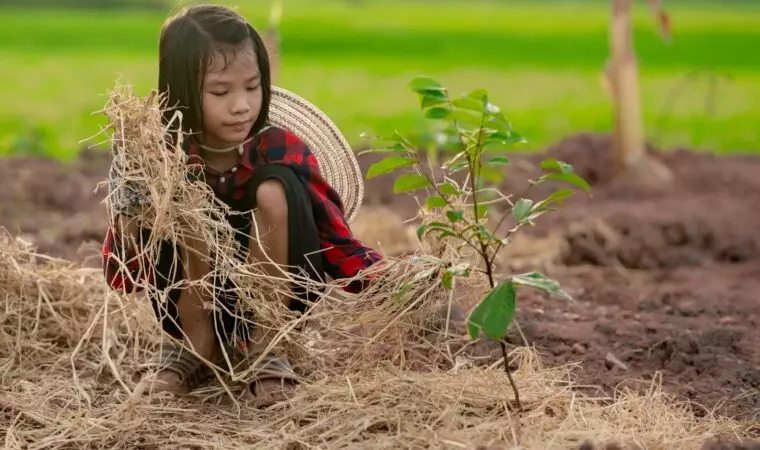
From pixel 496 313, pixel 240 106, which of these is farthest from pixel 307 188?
pixel 496 313

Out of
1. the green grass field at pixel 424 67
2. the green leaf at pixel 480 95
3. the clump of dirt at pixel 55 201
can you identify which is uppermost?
the green leaf at pixel 480 95

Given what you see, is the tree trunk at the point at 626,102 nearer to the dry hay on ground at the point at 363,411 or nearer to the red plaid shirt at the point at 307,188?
the dry hay on ground at the point at 363,411

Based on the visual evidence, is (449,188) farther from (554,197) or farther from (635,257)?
(635,257)

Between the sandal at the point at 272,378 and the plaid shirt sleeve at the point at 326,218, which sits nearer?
the sandal at the point at 272,378

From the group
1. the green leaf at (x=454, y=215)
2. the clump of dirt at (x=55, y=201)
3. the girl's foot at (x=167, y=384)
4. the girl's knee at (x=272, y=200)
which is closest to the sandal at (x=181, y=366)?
the girl's foot at (x=167, y=384)

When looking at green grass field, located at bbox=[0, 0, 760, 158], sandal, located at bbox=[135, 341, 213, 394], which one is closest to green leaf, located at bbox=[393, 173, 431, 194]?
sandal, located at bbox=[135, 341, 213, 394]

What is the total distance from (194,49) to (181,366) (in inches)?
31.2

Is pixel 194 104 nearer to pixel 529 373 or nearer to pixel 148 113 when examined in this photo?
pixel 148 113

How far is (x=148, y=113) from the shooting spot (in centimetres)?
279

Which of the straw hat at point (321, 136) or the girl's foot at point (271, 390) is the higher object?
the straw hat at point (321, 136)

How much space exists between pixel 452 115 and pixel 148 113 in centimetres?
70

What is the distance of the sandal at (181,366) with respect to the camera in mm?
3100

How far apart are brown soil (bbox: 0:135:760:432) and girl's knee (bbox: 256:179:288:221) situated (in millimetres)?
829

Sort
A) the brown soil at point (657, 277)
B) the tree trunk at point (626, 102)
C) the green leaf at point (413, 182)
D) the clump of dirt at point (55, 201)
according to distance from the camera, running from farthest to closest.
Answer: the tree trunk at point (626, 102) → the clump of dirt at point (55, 201) → the brown soil at point (657, 277) → the green leaf at point (413, 182)
